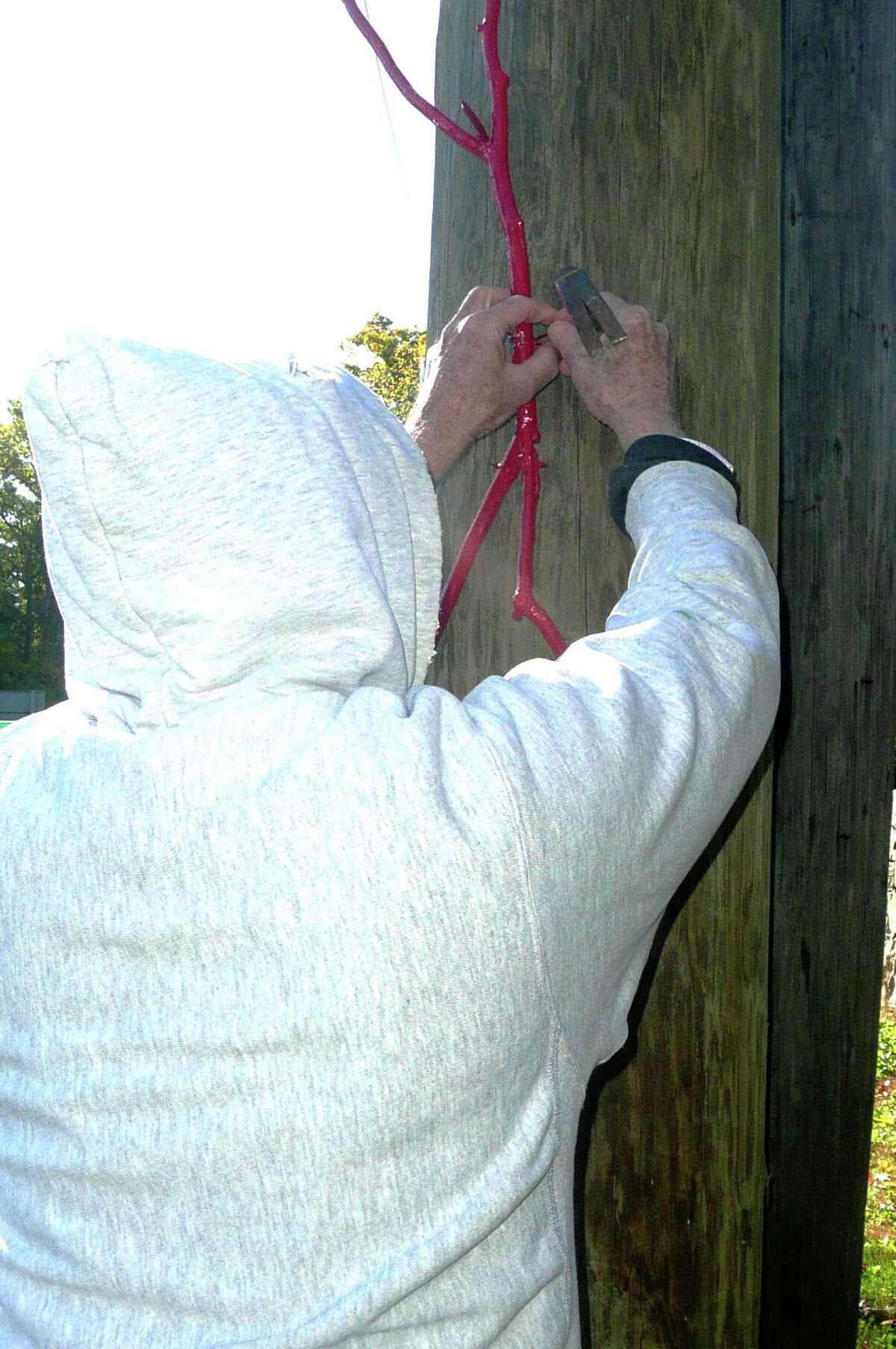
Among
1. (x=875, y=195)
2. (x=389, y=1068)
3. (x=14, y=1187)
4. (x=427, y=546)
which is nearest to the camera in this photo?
(x=389, y=1068)

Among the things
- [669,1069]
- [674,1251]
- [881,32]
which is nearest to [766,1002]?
[669,1069]

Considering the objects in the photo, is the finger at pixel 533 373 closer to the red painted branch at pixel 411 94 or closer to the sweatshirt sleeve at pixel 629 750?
the red painted branch at pixel 411 94

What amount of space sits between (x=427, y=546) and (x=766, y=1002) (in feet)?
2.72

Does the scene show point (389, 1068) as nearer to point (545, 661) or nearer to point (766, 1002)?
point (545, 661)

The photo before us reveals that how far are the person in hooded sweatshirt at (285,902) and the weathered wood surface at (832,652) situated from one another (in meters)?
0.86

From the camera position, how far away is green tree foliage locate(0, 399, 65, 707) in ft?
85.0

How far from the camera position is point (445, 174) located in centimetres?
181

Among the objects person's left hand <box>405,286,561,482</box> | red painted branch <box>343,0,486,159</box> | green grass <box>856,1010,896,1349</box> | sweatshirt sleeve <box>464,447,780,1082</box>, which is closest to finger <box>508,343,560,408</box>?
person's left hand <box>405,286,561,482</box>

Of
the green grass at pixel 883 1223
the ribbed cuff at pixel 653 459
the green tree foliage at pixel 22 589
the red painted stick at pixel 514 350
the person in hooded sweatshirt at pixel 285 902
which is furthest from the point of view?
the green tree foliage at pixel 22 589

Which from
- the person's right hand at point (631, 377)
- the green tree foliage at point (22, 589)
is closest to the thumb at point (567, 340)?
the person's right hand at point (631, 377)

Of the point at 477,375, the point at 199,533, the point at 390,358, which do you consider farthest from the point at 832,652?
the point at 390,358

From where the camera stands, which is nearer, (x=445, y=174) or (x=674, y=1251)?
(x=674, y=1251)

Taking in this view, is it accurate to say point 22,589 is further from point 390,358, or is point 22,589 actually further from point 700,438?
point 700,438

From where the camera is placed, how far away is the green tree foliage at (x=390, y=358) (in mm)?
17297
